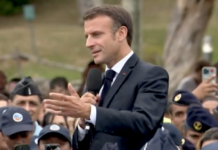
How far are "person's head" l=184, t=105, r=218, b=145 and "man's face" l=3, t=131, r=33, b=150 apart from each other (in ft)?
4.87

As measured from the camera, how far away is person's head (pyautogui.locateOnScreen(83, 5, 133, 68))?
12.3 ft

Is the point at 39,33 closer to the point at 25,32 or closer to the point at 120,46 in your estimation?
the point at 25,32

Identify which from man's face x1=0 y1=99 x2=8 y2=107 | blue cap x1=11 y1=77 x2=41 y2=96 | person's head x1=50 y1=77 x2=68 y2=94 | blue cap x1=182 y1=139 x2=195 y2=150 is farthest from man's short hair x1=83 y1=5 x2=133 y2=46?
person's head x1=50 y1=77 x2=68 y2=94

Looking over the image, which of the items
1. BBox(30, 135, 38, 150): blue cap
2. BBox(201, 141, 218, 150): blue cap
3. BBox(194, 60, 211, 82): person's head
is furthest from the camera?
BBox(194, 60, 211, 82): person's head

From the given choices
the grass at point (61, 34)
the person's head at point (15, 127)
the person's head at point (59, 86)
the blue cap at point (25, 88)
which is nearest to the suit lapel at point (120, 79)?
the person's head at point (15, 127)

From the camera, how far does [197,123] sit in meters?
5.93

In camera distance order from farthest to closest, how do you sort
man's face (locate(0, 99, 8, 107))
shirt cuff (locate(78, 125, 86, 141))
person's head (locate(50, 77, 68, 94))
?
person's head (locate(50, 77, 68, 94)), man's face (locate(0, 99, 8, 107)), shirt cuff (locate(78, 125, 86, 141))

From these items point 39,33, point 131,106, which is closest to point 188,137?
point 131,106

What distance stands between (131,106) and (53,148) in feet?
5.49

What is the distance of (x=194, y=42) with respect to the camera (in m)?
15.3

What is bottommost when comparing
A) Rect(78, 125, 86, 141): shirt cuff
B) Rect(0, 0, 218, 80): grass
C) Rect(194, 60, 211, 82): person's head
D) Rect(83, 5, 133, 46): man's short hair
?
Rect(0, 0, 218, 80): grass

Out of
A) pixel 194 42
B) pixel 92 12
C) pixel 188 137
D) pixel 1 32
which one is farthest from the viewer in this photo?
pixel 1 32

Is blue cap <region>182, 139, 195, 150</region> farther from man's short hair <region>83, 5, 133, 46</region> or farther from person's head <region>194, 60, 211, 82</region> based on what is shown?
person's head <region>194, 60, 211, 82</region>

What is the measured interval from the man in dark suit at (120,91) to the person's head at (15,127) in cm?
148
